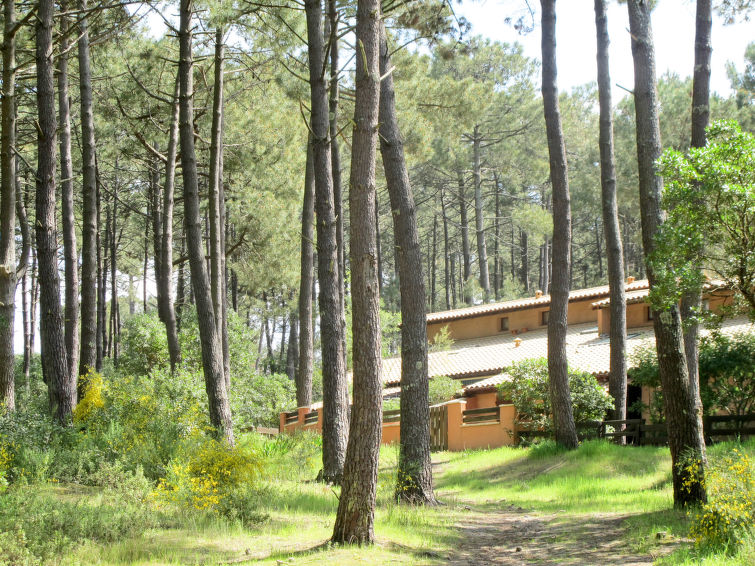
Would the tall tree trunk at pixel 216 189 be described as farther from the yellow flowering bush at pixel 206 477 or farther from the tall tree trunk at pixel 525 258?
the tall tree trunk at pixel 525 258

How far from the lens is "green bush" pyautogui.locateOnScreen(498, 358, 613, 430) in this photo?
17.2 metres

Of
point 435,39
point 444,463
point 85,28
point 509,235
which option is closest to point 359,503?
point 435,39

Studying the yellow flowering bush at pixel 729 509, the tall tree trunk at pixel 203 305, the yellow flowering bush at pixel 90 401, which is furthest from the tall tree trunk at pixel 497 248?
the yellow flowering bush at pixel 729 509

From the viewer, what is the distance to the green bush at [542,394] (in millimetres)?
17188

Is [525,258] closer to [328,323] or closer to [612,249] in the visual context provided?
[612,249]

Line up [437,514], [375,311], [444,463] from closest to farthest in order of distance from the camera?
1. [375,311]
2. [437,514]
3. [444,463]

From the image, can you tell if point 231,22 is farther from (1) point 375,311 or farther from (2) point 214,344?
(1) point 375,311

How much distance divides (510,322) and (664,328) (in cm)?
2170

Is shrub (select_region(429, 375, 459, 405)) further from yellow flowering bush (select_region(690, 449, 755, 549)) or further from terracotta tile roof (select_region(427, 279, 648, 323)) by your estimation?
yellow flowering bush (select_region(690, 449, 755, 549))

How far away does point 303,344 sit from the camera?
2052cm

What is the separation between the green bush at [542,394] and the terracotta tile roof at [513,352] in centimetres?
246

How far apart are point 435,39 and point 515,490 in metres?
8.18

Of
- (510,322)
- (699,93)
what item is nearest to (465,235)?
(510,322)

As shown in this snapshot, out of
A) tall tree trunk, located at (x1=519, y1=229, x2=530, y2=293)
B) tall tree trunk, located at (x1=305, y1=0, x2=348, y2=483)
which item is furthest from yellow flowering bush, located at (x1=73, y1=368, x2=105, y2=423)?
tall tree trunk, located at (x1=519, y1=229, x2=530, y2=293)
